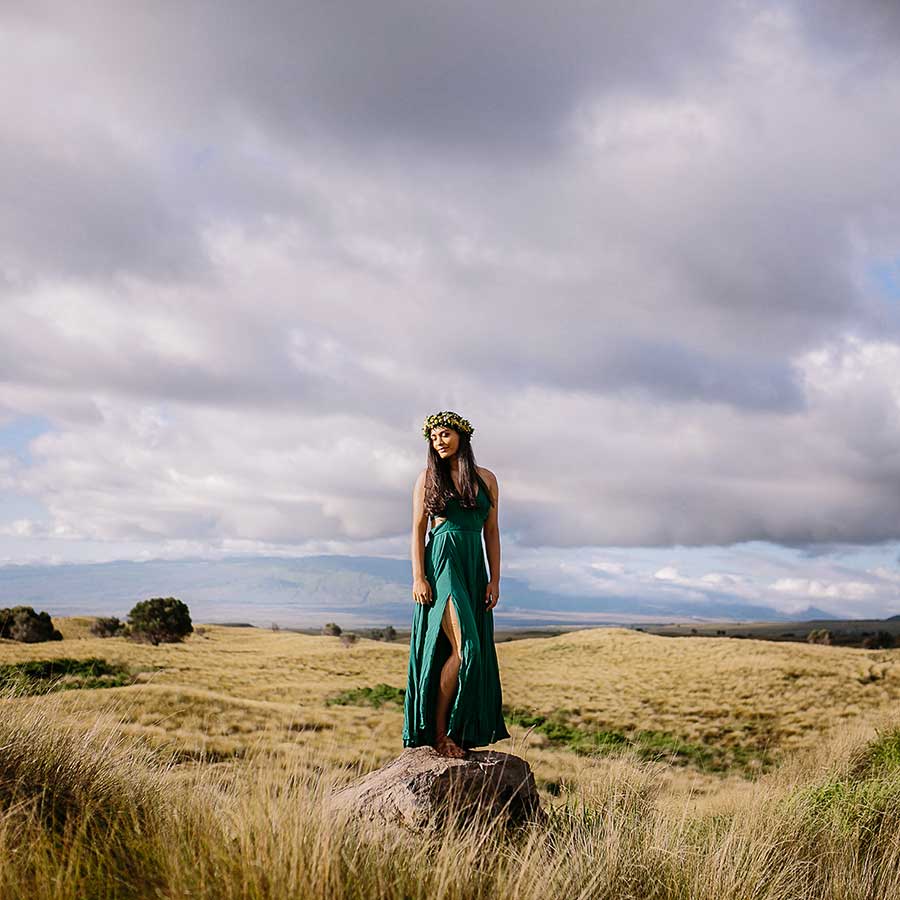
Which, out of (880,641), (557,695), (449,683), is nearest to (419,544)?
(449,683)

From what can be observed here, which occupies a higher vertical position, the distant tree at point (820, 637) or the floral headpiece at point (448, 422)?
the floral headpiece at point (448, 422)

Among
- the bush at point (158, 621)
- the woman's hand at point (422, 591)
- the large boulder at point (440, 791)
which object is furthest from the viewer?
the bush at point (158, 621)

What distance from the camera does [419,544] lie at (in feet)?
27.4

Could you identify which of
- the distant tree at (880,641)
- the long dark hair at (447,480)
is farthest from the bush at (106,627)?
the long dark hair at (447,480)

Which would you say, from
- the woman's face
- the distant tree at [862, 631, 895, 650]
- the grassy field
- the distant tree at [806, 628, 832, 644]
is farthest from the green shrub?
the distant tree at [806, 628, 832, 644]

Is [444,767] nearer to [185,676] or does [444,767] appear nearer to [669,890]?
[669,890]

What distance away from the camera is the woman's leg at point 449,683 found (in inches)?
317

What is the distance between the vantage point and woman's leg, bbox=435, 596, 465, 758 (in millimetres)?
8055

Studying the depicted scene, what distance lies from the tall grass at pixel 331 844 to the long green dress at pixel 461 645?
1080mm

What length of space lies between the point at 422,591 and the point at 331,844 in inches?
127

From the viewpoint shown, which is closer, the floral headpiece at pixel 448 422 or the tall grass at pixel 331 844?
the tall grass at pixel 331 844

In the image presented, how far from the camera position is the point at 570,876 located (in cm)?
555

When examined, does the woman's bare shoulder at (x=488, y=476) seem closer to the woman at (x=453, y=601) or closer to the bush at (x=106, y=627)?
the woman at (x=453, y=601)

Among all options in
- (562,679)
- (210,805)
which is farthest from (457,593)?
(562,679)
